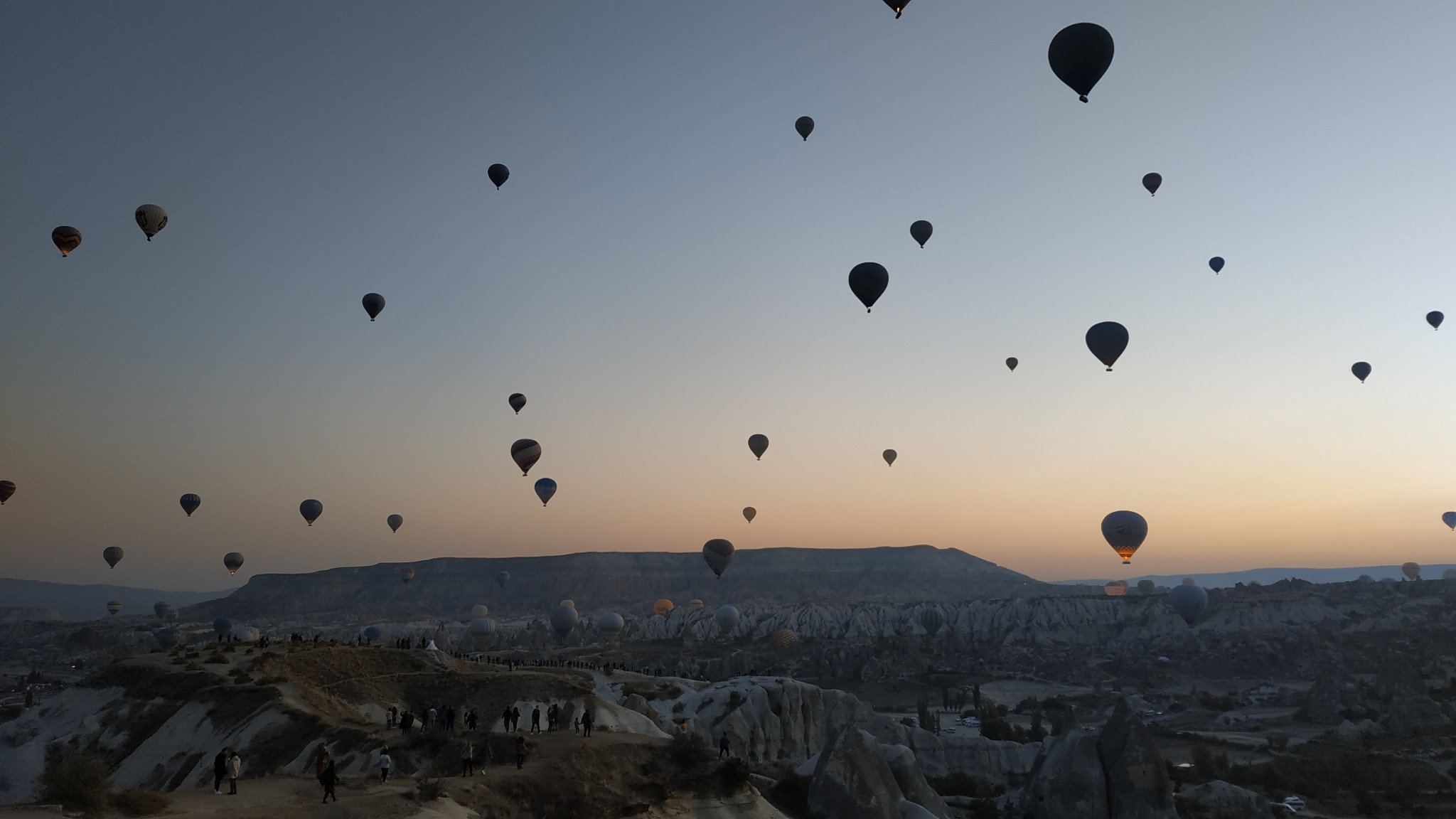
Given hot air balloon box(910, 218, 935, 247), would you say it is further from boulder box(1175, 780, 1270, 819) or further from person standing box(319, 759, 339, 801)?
person standing box(319, 759, 339, 801)

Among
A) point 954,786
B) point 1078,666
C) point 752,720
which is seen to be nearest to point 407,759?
point 752,720

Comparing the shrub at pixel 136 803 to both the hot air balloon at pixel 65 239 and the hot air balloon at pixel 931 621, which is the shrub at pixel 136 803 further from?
the hot air balloon at pixel 931 621

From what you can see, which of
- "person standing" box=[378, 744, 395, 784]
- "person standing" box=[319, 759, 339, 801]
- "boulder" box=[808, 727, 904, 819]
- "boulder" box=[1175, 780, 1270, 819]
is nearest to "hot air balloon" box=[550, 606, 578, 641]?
"boulder" box=[808, 727, 904, 819]

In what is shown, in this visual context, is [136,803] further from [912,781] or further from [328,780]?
[912,781]

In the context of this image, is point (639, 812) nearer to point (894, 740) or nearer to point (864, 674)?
point (894, 740)

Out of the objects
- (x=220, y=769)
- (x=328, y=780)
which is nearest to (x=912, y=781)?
(x=328, y=780)

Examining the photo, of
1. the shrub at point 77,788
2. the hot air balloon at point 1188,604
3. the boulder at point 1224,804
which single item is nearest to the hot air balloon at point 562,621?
the boulder at point 1224,804
